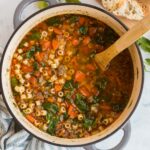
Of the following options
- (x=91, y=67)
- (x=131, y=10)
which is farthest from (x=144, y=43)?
(x=91, y=67)

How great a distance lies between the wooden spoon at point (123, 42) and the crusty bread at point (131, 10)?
202 mm

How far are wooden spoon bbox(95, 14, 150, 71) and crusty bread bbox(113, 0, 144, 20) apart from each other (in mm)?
202

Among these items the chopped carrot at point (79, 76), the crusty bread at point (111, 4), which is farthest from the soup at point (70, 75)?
the crusty bread at point (111, 4)

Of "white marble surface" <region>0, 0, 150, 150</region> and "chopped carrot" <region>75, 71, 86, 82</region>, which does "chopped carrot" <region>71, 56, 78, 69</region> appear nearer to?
"chopped carrot" <region>75, 71, 86, 82</region>

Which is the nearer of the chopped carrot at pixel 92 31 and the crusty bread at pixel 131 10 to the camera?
the chopped carrot at pixel 92 31

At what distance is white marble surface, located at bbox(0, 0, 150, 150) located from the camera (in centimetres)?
152

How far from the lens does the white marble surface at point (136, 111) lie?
1521 millimetres

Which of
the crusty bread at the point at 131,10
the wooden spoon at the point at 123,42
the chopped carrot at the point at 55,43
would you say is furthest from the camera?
the crusty bread at the point at 131,10

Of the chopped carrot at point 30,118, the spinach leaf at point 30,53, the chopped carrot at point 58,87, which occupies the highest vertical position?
the spinach leaf at point 30,53

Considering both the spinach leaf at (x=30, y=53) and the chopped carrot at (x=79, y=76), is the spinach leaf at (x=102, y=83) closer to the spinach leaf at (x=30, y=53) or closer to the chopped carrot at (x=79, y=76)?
the chopped carrot at (x=79, y=76)

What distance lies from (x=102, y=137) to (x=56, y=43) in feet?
0.99

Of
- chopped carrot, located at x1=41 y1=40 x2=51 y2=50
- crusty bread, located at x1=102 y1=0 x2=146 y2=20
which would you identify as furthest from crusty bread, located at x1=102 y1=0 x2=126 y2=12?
chopped carrot, located at x1=41 y1=40 x2=51 y2=50

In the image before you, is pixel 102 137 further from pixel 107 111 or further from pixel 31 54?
pixel 31 54

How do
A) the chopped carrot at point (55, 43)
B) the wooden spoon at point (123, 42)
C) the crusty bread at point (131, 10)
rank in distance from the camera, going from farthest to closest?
1. the crusty bread at point (131, 10)
2. the chopped carrot at point (55, 43)
3. the wooden spoon at point (123, 42)
